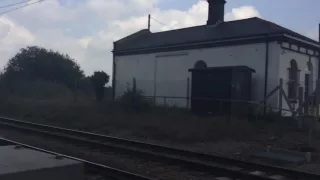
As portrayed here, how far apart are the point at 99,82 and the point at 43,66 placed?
21.3 m

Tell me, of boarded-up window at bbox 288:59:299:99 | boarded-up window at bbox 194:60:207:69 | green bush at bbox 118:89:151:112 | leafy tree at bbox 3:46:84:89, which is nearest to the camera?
green bush at bbox 118:89:151:112

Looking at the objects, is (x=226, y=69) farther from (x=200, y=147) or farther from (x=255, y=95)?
(x=200, y=147)

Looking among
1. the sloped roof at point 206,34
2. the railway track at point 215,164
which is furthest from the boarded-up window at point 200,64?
the railway track at point 215,164

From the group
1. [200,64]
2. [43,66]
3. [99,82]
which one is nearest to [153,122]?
[200,64]

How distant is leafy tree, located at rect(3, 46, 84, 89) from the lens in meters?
46.6

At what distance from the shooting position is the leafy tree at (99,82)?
2875 cm

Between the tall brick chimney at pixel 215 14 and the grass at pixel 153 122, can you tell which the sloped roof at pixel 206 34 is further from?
the grass at pixel 153 122

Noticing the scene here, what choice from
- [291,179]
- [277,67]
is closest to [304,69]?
[277,67]

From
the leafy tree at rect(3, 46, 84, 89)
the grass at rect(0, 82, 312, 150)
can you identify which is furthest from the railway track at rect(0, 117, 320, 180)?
the leafy tree at rect(3, 46, 84, 89)

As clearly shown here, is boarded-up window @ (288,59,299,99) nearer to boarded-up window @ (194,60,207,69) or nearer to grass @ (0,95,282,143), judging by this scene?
boarded-up window @ (194,60,207,69)

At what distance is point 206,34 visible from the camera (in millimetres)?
27594

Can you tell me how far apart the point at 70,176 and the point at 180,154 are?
7.48m

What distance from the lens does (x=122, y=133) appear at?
1789 centimetres

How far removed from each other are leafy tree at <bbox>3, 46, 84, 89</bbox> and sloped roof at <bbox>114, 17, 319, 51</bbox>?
50.3 feet
